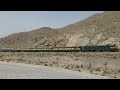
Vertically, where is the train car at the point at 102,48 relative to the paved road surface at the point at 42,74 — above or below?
below

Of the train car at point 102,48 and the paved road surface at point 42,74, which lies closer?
the paved road surface at point 42,74

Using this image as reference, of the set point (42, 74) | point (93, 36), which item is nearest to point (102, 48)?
point (93, 36)

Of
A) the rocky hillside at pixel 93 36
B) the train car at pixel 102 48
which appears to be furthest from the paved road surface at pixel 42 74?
the rocky hillside at pixel 93 36

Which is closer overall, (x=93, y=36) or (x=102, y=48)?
(x=102, y=48)

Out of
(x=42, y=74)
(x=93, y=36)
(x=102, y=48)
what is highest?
(x=42, y=74)

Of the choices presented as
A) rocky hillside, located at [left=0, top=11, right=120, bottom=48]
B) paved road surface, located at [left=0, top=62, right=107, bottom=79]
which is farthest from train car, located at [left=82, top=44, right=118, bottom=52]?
paved road surface, located at [left=0, top=62, right=107, bottom=79]

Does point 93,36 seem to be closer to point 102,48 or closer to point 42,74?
point 102,48

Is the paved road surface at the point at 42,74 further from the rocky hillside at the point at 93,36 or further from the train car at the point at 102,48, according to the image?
the rocky hillside at the point at 93,36


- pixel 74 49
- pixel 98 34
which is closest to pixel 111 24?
pixel 98 34

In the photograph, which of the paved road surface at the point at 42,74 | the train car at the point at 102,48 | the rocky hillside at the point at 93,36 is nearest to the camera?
the paved road surface at the point at 42,74

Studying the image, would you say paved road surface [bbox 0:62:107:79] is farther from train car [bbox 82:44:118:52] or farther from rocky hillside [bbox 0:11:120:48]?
rocky hillside [bbox 0:11:120:48]

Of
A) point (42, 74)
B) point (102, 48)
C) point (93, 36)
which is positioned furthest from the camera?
point (93, 36)
